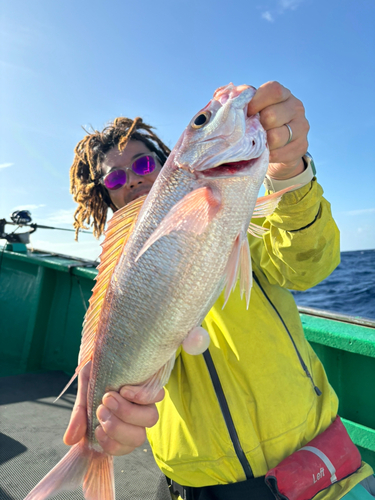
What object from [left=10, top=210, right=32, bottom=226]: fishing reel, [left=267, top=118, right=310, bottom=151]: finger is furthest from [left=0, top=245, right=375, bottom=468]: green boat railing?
[left=267, top=118, right=310, bottom=151]: finger

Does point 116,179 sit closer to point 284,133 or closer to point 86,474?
point 284,133

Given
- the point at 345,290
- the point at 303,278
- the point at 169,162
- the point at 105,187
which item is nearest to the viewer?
the point at 169,162

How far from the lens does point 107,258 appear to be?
1.71m

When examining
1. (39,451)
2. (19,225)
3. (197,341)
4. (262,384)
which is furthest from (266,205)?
(19,225)

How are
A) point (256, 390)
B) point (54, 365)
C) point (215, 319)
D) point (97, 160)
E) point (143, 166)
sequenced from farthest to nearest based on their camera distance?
point (54, 365) → point (97, 160) → point (143, 166) → point (215, 319) → point (256, 390)

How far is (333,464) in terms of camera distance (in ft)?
5.56

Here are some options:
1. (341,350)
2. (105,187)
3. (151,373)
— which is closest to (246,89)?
(151,373)

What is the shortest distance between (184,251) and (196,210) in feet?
0.58

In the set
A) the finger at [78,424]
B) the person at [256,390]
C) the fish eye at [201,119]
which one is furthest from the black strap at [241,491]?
the fish eye at [201,119]

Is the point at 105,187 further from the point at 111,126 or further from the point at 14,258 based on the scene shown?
the point at 14,258

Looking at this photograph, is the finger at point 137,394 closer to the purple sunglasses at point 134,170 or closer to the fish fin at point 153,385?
the fish fin at point 153,385

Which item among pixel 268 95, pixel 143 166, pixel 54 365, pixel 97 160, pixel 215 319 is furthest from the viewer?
pixel 54 365

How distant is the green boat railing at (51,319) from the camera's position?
311 cm

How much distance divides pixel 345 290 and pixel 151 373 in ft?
50.2
